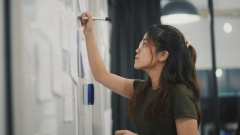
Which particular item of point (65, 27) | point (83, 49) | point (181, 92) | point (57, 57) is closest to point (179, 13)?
point (83, 49)

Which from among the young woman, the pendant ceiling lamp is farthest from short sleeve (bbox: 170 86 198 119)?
the pendant ceiling lamp

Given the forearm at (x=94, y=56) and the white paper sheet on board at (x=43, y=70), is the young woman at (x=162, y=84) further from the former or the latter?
the white paper sheet on board at (x=43, y=70)

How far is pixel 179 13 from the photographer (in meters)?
3.31

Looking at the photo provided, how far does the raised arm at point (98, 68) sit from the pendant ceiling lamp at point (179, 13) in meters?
1.99

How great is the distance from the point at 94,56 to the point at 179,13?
2094mm

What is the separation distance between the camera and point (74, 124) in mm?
1319

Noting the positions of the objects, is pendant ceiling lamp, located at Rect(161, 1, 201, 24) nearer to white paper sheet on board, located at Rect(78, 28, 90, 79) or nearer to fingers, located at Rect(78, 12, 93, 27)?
white paper sheet on board, located at Rect(78, 28, 90, 79)

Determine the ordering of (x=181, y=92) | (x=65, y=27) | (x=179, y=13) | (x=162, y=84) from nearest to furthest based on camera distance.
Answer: (x=65, y=27)
(x=181, y=92)
(x=162, y=84)
(x=179, y=13)

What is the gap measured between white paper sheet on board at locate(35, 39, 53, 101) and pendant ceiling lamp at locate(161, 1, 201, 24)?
8.72ft

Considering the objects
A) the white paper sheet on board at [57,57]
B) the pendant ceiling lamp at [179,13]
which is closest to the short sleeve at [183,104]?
the white paper sheet on board at [57,57]

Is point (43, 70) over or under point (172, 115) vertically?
over

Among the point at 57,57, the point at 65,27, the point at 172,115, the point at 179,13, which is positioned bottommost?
the point at 172,115

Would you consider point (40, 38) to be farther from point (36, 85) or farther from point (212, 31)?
point (212, 31)

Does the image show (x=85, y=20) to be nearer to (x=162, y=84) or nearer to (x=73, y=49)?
(x=73, y=49)
